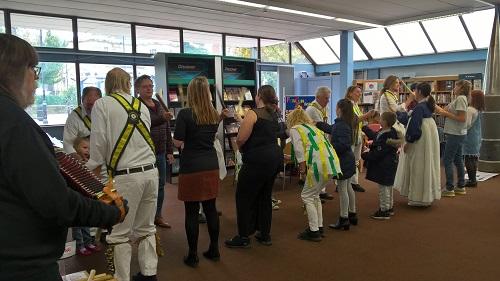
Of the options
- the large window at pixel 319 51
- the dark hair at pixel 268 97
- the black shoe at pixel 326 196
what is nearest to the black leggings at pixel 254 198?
the dark hair at pixel 268 97

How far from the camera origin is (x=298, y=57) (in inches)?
544

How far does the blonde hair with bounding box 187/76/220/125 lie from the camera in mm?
3141

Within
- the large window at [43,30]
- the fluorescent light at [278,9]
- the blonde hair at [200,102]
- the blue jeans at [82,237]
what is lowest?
the blue jeans at [82,237]

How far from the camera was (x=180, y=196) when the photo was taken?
3.17 metres

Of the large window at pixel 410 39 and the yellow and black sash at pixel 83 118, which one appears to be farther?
the large window at pixel 410 39

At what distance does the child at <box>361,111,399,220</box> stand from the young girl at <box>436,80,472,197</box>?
1.46 metres

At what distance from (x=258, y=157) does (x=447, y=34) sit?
31.6ft

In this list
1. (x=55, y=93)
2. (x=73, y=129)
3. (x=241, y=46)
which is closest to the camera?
(x=73, y=129)

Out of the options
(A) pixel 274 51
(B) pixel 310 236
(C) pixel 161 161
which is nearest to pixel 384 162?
(B) pixel 310 236

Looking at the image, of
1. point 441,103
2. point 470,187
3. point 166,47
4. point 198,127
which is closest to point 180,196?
point 198,127

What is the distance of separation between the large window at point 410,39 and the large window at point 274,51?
10.9ft

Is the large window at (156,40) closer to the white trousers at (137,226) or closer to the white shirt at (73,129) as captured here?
the white shirt at (73,129)

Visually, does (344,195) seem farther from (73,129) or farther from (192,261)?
(73,129)

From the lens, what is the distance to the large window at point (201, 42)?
10284 mm
